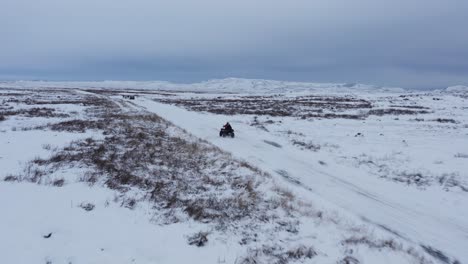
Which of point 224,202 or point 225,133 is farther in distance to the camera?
point 225,133

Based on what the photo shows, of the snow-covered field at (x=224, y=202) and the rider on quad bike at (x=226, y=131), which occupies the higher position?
the rider on quad bike at (x=226, y=131)

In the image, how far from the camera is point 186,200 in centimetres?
865

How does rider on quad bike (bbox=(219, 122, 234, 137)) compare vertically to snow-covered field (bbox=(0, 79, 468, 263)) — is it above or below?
above

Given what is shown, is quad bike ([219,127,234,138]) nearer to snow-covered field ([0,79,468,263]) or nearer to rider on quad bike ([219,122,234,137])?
rider on quad bike ([219,122,234,137])

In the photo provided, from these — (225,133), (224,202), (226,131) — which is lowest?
(224,202)

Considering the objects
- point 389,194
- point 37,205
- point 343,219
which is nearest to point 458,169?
point 389,194

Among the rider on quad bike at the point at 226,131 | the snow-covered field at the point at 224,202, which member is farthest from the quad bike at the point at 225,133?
the snow-covered field at the point at 224,202

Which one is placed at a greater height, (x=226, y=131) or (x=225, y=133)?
(x=226, y=131)

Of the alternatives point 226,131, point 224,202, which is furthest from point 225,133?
point 224,202

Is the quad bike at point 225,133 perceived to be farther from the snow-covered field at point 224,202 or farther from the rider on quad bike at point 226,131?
the snow-covered field at point 224,202

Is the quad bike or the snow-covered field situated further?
the quad bike

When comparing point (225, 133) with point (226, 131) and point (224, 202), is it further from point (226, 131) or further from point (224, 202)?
point (224, 202)

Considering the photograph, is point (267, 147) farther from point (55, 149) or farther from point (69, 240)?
point (69, 240)

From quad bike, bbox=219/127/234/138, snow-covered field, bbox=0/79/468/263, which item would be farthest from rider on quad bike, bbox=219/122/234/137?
snow-covered field, bbox=0/79/468/263
